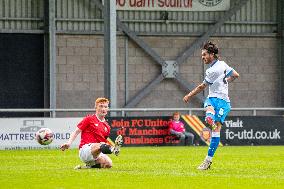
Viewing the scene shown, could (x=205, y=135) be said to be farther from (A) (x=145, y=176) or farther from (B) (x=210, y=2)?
(A) (x=145, y=176)

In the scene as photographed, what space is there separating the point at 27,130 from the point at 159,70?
12705mm

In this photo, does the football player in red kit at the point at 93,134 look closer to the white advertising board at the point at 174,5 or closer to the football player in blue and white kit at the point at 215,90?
the football player in blue and white kit at the point at 215,90

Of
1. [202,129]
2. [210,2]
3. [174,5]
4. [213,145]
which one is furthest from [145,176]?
[210,2]

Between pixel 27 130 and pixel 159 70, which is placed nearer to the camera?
pixel 27 130

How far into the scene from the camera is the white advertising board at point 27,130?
30312mm

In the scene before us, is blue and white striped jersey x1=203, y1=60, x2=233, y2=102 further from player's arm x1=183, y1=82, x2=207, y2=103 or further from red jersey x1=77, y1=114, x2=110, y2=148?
red jersey x1=77, y1=114, x2=110, y2=148

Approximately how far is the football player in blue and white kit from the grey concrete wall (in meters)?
23.6

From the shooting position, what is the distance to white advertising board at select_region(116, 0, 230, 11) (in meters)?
41.6

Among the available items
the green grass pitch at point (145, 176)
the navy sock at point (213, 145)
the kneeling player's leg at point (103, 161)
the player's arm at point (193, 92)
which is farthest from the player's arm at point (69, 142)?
the navy sock at point (213, 145)

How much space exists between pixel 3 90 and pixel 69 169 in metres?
23.3

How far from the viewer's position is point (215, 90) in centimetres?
1747

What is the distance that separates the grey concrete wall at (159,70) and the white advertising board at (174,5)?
1272mm

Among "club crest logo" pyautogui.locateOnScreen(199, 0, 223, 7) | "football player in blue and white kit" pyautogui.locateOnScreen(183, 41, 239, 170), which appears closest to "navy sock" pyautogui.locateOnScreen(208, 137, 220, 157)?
"football player in blue and white kit" pyautogui.locateOnScreen(183, 41, 239, 170)

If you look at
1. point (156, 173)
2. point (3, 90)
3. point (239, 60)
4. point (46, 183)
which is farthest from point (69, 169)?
point (239, 60)
